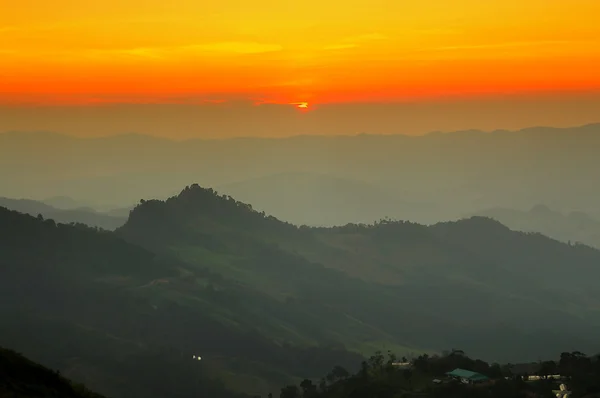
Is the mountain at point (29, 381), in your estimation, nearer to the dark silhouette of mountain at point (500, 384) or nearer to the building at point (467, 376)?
the dark silhouette of mountain at point (500, 384)

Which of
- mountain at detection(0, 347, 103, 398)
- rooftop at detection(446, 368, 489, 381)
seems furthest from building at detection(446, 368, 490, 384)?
mountain at detection(0, 347, 103, 398)

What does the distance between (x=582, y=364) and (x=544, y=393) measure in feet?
71.6

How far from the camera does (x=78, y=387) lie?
133 metres

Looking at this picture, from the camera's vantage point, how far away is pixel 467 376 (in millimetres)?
193000

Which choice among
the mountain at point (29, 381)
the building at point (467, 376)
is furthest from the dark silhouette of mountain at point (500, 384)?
the mountain at point (29, 381)

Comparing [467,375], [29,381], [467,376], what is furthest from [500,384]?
[29,381]

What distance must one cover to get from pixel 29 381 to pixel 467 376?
91151 millimetres

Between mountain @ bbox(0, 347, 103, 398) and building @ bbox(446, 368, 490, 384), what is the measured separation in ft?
259

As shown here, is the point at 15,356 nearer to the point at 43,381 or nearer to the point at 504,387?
the point at 43,381

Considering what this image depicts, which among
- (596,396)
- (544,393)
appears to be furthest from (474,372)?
(596,396)

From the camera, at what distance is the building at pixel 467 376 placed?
191m

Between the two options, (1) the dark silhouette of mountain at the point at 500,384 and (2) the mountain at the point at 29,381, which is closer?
(2) the mountain at the point at 29,381

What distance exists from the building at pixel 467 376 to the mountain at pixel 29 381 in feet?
259

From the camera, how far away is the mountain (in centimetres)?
11192
